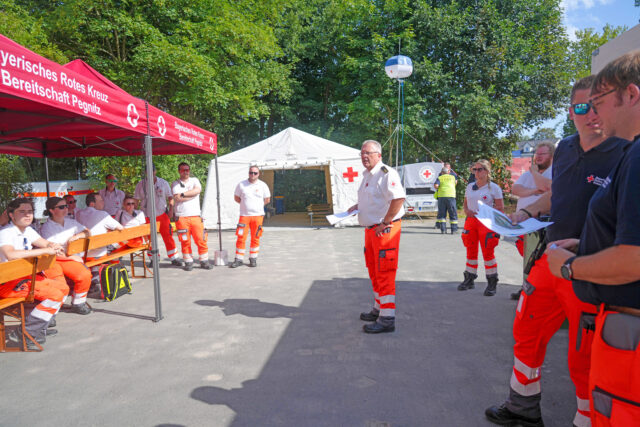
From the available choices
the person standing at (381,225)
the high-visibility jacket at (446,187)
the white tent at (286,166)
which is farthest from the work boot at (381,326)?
the white tent at (286,166)

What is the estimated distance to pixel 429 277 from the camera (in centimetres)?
631

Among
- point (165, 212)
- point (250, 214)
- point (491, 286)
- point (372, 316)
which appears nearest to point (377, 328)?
point (372, 316)

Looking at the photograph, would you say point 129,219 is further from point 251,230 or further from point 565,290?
point 565,290

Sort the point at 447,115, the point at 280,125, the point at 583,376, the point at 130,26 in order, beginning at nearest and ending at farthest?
the point at 583,376 → the point at 130,26 → the point at 447,115 → the point at 280,125

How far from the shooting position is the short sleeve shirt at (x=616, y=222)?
117cm

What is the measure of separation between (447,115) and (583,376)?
1952 cm

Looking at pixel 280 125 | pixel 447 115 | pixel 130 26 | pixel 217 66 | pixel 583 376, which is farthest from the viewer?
pixel 280 125

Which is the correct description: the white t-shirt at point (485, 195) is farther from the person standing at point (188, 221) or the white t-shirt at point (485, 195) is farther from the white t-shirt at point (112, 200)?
the white t-shirt at point (112, 200)

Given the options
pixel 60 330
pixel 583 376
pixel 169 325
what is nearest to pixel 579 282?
pixel 583 376

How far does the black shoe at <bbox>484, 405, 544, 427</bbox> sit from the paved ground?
2.8 inches

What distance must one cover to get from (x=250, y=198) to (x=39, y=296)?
151 inches

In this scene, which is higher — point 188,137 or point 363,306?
point 188,137

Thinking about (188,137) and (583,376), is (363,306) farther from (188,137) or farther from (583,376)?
(188,137)

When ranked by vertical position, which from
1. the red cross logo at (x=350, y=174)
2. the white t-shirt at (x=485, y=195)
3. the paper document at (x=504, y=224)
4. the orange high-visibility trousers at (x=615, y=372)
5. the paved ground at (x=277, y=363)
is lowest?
the paved ground at (x=277, y=363)
